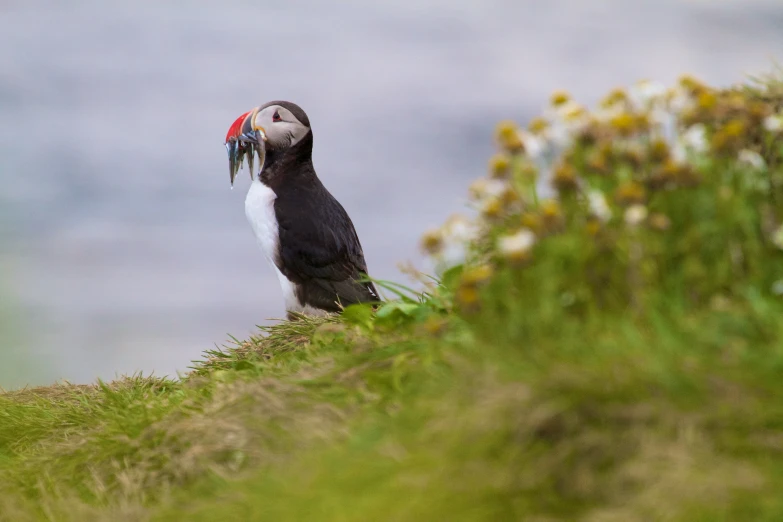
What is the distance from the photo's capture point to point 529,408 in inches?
101

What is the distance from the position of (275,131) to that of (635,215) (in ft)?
15.6

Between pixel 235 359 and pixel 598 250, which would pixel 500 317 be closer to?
pixel 598 250

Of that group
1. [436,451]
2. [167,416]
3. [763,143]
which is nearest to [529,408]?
[436,451]

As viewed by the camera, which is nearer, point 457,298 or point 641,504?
point 641,504

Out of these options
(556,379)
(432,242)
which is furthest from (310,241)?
(556,379)

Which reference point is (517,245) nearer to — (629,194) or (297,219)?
(629,194)

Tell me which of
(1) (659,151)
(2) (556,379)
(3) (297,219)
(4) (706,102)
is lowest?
(2) (556,379)

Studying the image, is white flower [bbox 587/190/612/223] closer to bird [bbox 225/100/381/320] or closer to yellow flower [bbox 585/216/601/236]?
yellow flower [bbox 585/216/601/236]

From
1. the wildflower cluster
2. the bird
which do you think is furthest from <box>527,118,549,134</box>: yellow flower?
the bird

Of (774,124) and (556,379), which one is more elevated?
(774,124)

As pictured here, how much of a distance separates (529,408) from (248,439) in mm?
1403

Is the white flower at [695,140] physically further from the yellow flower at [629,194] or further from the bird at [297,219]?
the bird at [297,219]

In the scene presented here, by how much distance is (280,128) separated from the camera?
23.7 feet

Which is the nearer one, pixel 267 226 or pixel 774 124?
pixel 774 124
